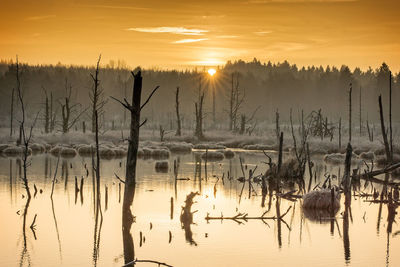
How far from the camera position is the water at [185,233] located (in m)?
16.3

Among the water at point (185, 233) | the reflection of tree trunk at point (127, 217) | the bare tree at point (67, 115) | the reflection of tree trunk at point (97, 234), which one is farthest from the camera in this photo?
the bare tree at point (67, 115)

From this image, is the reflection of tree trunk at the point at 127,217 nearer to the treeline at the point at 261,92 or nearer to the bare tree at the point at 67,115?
the bare tree at the point at 67,115

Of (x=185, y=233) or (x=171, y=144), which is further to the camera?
(x=171, y=144)

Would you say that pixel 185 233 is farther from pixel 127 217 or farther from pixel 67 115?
pixel 67 115

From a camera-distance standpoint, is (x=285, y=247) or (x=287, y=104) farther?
(x=287, y=104)

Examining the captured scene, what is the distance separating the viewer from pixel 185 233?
1884cm

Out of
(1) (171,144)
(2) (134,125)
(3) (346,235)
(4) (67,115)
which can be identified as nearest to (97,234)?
(2) (134,125)

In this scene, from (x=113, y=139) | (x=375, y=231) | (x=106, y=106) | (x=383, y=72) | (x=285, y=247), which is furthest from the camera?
(x=106, y=106)

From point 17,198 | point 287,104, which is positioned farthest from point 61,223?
point 287,104

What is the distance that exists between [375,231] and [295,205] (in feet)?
15.8

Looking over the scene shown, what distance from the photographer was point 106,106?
147 m

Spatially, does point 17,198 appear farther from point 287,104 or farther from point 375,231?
point 287,104

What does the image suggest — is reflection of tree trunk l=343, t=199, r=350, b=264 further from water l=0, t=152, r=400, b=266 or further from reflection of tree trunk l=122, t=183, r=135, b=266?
reflection of tree trunk l=122, t=183, r=135, b=266

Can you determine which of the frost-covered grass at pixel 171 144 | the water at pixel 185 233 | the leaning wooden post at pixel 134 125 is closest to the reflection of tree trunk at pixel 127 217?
the water at pixel 185 233
